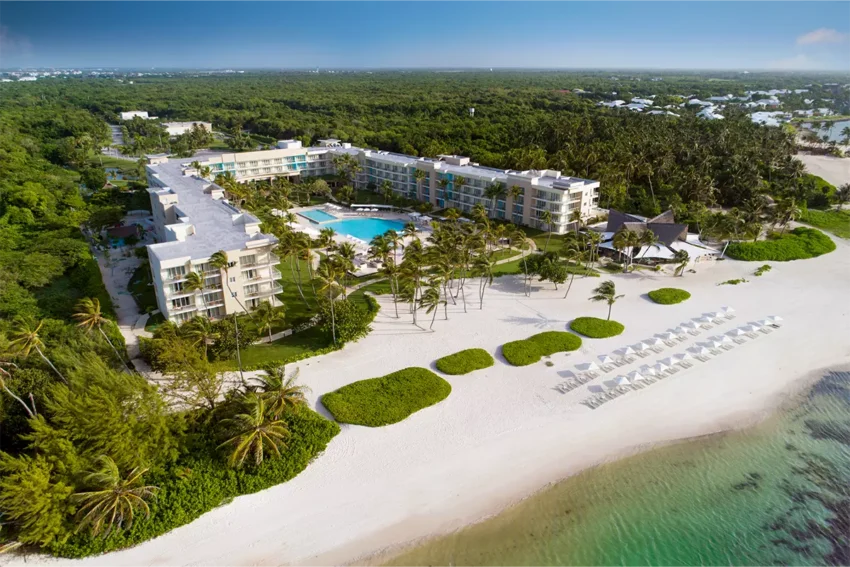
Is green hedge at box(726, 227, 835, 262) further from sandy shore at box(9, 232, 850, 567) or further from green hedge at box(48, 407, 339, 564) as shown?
green hedge at box(48, 407, 339, 564)

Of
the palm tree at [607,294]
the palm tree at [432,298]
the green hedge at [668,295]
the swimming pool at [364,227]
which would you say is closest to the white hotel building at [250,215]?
the swimming pool at [364,227]

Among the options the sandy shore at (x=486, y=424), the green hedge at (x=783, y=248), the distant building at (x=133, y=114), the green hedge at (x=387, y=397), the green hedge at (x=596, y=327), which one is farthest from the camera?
the distant building at (x=133, y=114)

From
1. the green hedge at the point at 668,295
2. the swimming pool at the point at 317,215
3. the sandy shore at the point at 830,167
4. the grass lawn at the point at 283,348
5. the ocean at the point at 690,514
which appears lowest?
the ocean at the point at 690,514

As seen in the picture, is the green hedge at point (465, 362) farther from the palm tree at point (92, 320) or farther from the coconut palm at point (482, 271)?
the palm tree at point (92, 320)

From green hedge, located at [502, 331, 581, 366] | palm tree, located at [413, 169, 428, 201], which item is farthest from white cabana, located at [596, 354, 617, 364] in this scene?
palm tree, located at [413, 169, 428, 201]

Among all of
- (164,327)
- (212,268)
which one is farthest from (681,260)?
(164,327)

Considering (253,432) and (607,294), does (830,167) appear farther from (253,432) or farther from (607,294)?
(253,432)
